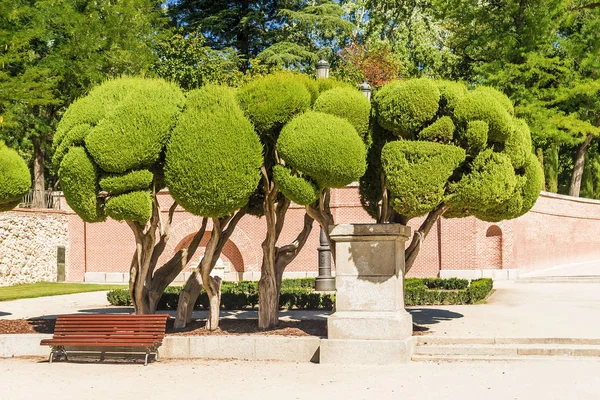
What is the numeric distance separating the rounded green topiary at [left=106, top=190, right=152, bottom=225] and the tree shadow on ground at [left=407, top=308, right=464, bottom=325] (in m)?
5.92

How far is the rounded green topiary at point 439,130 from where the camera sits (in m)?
12.2

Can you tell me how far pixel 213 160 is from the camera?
12055mm

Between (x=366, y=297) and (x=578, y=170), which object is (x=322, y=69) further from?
(x=578, y=170)

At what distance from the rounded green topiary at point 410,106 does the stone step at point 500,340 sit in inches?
133

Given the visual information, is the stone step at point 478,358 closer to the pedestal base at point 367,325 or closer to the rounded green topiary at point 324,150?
the pedestal base at point 367,325

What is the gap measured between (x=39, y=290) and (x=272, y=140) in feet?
53.9

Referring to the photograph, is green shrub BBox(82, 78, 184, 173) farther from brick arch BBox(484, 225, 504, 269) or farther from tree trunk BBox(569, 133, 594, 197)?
tree trunk BBox(569, 133, 594, 197)

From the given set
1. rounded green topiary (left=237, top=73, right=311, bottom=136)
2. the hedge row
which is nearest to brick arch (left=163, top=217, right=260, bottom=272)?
the hedge row

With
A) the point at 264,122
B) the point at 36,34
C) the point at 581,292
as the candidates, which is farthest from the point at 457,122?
the point at 36,34

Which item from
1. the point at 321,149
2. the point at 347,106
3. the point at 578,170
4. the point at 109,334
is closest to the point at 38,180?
the point at 109,334

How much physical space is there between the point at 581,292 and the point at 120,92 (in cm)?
1457

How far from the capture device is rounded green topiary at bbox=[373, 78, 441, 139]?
12172 mm

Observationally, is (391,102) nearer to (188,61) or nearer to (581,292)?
(581,292)

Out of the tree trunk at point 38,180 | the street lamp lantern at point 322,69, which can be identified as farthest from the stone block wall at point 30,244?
the street lamp lantern at point 322,69
